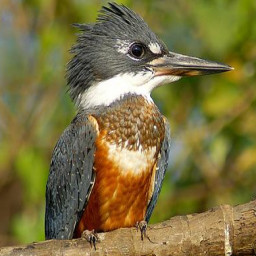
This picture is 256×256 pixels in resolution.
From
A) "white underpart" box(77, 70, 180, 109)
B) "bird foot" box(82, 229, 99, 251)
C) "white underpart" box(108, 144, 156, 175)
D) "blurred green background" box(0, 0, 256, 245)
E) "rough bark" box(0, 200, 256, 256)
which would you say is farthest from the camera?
"blurred green background" box(0, 0, 256, 245)

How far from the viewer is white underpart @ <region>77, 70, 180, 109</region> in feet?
16.2

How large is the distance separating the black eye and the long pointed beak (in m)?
0.08

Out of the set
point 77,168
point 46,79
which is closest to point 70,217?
point 77,168

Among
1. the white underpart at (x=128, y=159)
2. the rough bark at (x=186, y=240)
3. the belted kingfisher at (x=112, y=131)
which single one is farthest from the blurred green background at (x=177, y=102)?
the rough bark at (x=186, y=240)

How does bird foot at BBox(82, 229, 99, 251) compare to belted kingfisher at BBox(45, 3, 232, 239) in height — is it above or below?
below

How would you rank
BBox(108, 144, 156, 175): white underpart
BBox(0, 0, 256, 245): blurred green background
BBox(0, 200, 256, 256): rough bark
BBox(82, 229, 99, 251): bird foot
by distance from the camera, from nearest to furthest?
BBox(0, 200, 256, 256): rough bark
BBox(82, 229, 99, 251): bird foot
BBox(108, 144, 156, 175): white underpart
BBox(0, 0, 256, 245): blurred green background

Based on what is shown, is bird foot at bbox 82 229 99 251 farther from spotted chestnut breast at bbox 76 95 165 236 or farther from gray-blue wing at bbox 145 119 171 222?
gray-blue wing at bbox 145 119 171 222

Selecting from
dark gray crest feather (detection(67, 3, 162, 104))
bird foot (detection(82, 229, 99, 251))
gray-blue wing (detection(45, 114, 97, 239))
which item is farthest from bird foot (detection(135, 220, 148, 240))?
dark gray crest feather (detection(67, 3, 162, 104))

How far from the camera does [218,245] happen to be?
4125 mm

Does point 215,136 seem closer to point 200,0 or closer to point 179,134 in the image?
point 179,134

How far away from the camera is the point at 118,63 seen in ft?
16.3

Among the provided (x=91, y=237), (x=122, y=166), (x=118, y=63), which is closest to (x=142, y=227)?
(x=91, y=237)

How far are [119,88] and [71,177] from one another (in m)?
0.59

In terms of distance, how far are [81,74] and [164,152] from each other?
671mm
